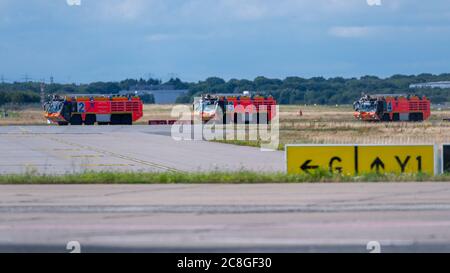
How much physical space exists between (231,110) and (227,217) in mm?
57813

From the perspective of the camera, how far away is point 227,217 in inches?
613

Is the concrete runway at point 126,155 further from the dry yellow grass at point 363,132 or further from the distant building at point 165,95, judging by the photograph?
the distant building at point 165,95

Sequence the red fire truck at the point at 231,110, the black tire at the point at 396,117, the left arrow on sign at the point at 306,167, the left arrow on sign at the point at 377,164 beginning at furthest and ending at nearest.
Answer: the black tire at the point at 396,117
the red fire truck at the point at 231,110
the left arrow on sign at the point at 377,164
the left arrow on sign at the point at 306,167

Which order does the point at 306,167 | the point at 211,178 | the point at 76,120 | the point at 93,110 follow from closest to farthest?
the point at 211,178 → the point at 306,167 → the point at 93,110 → the point at 76,120

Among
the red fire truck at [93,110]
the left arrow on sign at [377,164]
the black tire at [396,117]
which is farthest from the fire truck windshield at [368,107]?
the left arrow on sign at [377,164]

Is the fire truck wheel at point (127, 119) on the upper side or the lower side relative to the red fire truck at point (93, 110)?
lower

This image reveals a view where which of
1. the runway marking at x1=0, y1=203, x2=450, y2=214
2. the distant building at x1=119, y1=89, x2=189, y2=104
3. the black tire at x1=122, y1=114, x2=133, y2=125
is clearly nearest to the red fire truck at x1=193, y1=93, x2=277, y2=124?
the black tire at x1=122, y1=114, x2=133, y2=125

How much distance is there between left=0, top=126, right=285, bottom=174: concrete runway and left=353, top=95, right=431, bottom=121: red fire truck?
104 feet

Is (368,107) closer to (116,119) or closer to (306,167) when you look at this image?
(116,119)

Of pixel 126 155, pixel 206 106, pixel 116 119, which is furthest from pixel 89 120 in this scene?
pixel 126 155

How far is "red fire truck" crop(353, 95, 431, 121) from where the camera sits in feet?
246

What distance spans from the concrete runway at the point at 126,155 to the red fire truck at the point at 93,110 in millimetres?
23766

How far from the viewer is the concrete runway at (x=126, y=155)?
28484mm

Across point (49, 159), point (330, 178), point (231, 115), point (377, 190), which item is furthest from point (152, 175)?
point (231, 115)
